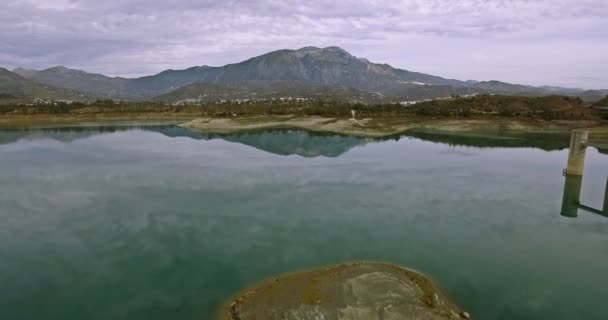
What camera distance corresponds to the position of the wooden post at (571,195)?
20.4m

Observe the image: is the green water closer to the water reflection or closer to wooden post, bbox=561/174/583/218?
wooden post, bbox=561/174/583/218

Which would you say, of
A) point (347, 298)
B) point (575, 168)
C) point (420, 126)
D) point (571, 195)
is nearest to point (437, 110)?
point (420, 126)

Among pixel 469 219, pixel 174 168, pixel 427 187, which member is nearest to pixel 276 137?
pixel 174 168

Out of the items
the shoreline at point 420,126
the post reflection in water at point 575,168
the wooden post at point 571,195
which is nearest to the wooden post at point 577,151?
the post reflection in water at point 575,168

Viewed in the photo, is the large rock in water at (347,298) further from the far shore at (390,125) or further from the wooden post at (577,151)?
the far shore at (390,125)

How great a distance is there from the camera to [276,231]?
16906mm

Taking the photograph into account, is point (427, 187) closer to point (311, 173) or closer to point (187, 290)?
point (311, 173)

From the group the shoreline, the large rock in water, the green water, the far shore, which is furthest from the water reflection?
the large rock in water

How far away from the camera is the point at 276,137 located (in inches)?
2044

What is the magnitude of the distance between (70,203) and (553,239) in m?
24.7

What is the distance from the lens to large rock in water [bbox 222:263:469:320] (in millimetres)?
9984

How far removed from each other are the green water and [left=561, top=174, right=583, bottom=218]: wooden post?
49 centimetres

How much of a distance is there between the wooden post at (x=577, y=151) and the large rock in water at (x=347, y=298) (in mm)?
21305

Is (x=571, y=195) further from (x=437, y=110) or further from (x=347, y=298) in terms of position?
(x=437, y=110)
